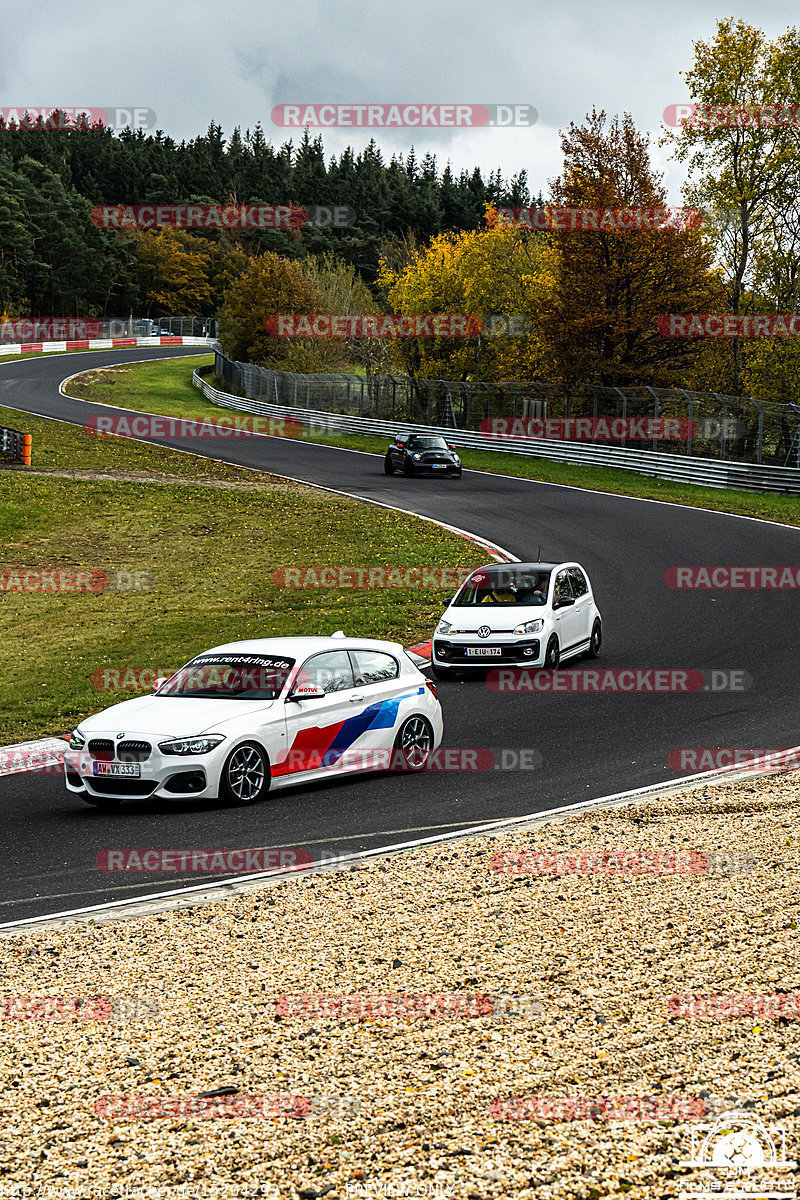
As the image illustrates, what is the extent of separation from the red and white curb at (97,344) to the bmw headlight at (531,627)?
7521 cm

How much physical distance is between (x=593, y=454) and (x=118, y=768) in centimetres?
3613

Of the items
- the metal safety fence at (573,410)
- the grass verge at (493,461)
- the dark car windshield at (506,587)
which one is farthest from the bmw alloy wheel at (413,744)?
the metal safety fence at (573,410)

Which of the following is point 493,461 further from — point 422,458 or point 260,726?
point 260,726

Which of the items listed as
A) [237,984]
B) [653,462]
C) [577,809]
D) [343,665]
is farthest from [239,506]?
[237,984]

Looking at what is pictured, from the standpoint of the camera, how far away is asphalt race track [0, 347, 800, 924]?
9383mm

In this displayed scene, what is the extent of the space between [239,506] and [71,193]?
4005 inches

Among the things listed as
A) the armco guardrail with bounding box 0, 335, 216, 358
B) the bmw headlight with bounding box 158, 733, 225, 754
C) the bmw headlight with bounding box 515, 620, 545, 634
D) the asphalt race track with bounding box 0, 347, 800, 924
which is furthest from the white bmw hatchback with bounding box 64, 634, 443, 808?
the armco guardrail with bounding box 0, 335, 216, 358

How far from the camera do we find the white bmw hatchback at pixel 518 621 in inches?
663

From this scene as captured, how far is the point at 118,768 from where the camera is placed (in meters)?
10.7

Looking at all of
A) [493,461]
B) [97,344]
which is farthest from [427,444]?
[97,344]

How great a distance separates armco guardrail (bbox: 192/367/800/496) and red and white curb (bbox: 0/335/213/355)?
100 feet

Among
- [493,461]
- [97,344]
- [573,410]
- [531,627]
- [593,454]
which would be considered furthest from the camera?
[97,344]

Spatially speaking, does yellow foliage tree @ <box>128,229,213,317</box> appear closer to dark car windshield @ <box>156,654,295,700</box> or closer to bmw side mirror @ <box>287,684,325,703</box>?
dark car windshield @ <box>156,654,295,700</box>

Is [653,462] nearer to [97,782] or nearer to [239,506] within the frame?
[239,506]
